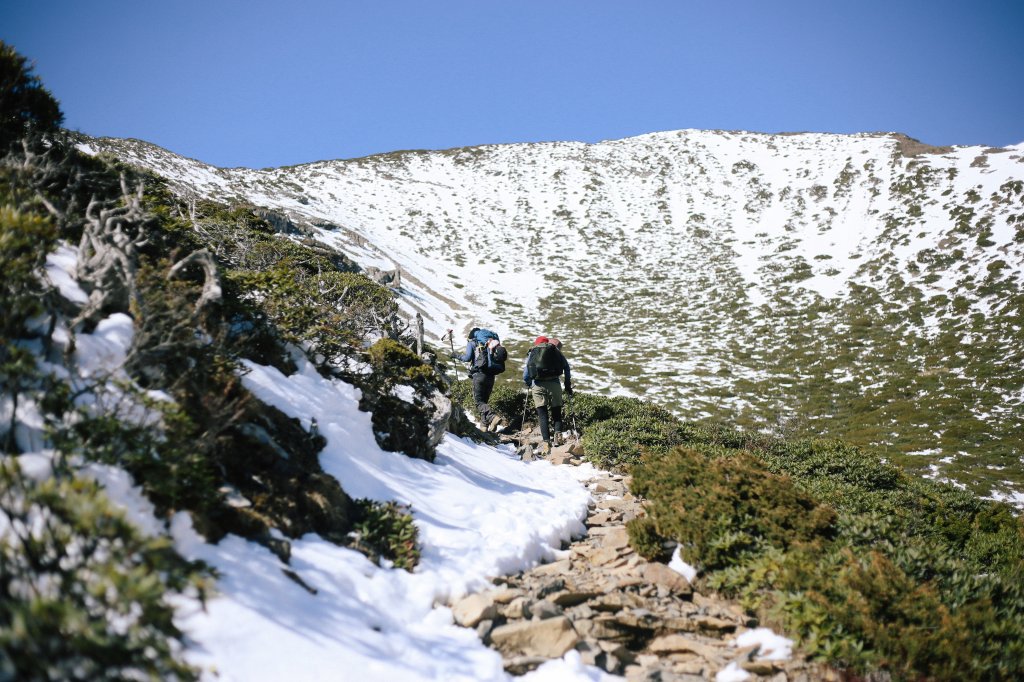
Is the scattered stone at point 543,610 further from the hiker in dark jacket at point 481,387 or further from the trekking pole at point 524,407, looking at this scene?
the trekking pole at point 524,407

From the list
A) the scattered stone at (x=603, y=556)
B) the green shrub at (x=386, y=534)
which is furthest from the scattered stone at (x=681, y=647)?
the green shrub at (x=386, y=534)

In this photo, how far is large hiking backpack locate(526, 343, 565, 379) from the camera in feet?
37.6

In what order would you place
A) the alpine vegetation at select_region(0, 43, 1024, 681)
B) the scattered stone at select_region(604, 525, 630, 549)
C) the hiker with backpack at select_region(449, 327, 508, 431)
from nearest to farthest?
the alpine vegetation at select_region(0, 43, 1024, 681) < the scattered stone at select_region(604, 525, 630, 549) < the hiker with backpack at select_region(449, 327, 508, 431)

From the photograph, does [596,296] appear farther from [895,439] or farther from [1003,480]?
[1003,480]

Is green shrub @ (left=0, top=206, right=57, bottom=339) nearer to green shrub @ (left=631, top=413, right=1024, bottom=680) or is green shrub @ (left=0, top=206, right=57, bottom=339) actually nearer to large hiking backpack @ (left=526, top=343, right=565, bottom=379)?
green shrub @ (left=631, top=413, right=1024, bottom=680)

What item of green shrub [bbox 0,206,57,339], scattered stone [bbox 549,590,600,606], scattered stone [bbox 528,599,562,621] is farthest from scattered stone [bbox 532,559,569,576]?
green shrub [bbox 0,206,57,339]

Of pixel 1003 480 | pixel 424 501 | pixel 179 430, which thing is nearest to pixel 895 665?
pixel 424 501

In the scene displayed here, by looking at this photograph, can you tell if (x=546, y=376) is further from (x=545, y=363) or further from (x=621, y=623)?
(x=621, y=623)

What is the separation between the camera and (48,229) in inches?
157

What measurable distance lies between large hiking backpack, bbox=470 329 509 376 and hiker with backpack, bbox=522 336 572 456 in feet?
3.58

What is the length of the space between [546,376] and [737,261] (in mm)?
38593

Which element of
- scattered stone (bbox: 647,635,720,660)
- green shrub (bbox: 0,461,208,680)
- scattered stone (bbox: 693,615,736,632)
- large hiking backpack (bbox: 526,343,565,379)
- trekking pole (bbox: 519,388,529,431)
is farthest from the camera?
trekking pole (bbox: 519,388,529,431)

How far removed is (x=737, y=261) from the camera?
144 ft

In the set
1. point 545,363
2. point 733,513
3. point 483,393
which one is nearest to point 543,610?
point 733,513
